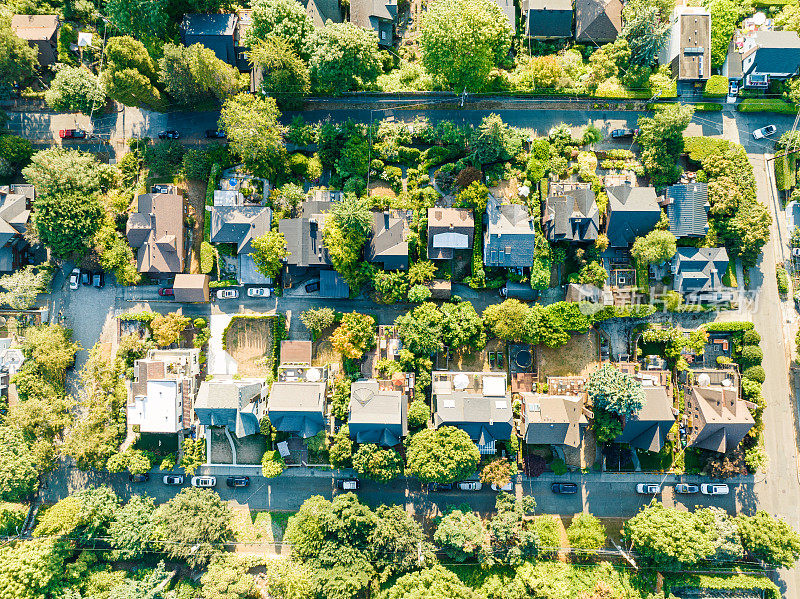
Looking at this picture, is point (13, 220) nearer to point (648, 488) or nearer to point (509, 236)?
point (509, 236)

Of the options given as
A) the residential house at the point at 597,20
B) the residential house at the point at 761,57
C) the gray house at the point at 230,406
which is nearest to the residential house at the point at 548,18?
the residential house at the point at 597,20

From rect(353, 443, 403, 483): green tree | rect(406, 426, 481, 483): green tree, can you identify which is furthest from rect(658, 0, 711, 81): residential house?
rect(353, 443, 403, 483): green tree

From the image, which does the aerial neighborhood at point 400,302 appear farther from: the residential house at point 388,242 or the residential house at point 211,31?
the residential house at point 388,242

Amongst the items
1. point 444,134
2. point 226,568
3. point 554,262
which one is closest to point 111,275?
point 226,568

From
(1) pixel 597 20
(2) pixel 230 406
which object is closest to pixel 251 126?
(2) pixel 230 406

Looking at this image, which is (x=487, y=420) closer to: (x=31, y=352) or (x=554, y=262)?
(x=554, y=262)
